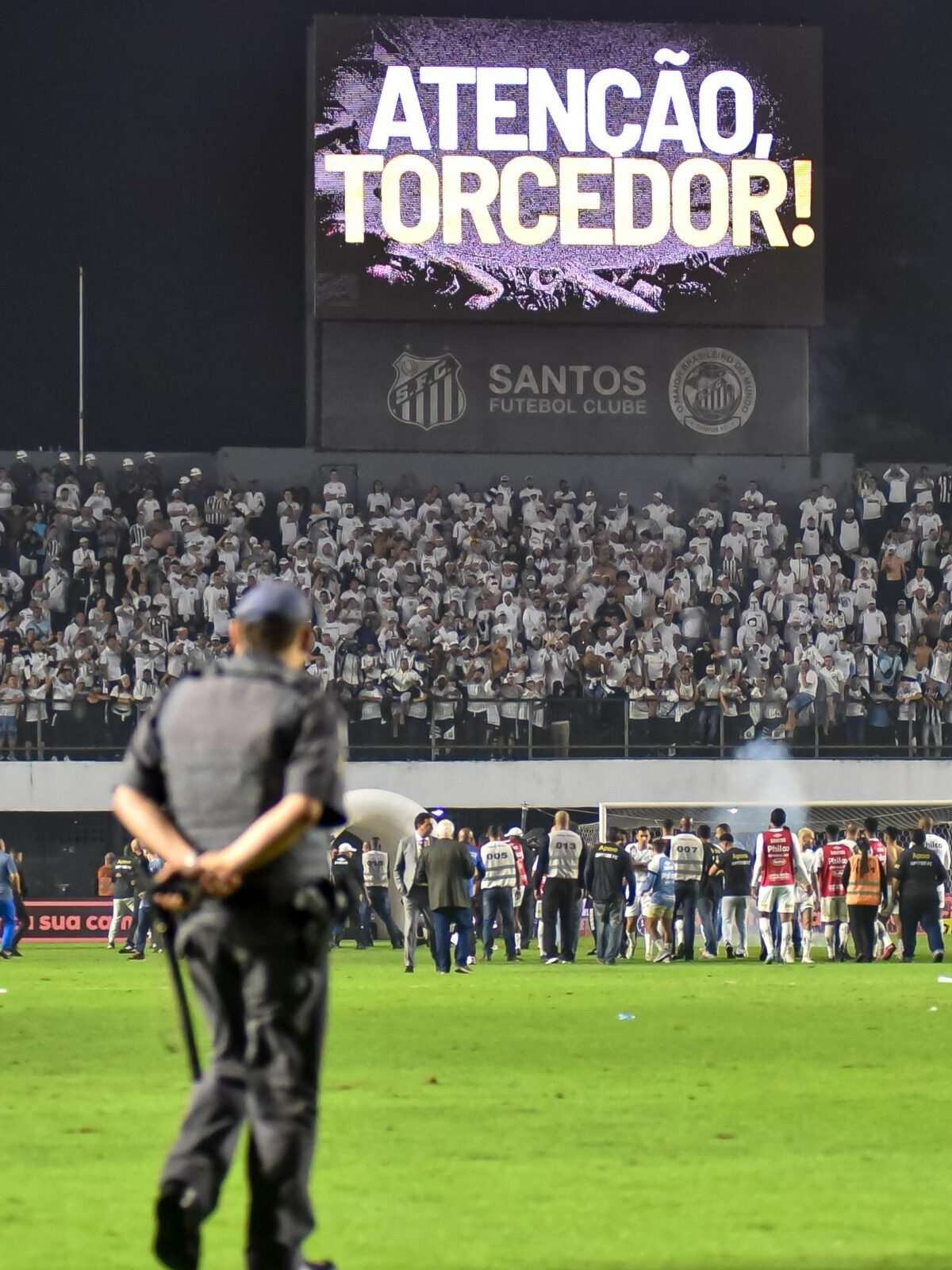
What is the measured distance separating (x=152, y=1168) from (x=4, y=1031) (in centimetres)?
821

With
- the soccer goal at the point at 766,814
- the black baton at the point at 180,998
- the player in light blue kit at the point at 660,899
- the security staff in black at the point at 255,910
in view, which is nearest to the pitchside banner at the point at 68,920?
the soccer goal at the point at 766,814

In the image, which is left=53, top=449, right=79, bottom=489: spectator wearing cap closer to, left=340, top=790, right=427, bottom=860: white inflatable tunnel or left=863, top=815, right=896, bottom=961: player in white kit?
left=340, top=790, right=427, bottom=860: white inflatable tunnel

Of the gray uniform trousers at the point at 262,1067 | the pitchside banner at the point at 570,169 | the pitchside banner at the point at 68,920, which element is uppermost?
the pitchside banner at the point at 570,169

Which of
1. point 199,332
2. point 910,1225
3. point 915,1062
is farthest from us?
point 199,332

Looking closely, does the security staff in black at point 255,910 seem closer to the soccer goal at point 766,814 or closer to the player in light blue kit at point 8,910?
the player in light blue kit at point 8,910

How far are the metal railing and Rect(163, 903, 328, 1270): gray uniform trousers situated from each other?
33683mm

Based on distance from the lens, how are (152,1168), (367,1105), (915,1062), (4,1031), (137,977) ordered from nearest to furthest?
(152,1168)
(367,1105)
(915,1062)
(4,1031)
(137,977)

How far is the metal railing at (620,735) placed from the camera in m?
40.9

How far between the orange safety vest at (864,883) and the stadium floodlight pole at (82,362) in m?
23.6

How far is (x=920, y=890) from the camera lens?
96.8 feet

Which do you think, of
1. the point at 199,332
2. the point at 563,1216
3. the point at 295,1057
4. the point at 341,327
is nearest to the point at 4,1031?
the point at 563,1216

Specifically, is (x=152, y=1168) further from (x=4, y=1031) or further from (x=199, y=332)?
(x=199, y=332)

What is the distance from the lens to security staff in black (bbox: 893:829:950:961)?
29.3m

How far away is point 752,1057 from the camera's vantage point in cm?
1583
